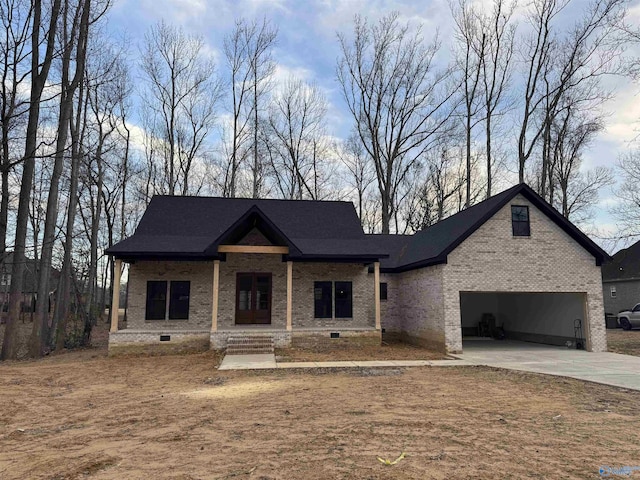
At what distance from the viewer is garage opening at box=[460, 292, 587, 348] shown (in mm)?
15836

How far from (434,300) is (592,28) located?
757 inches

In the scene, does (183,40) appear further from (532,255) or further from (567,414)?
(567,414)

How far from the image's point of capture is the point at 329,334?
49.9 feet

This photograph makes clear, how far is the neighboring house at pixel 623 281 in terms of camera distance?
92.9 feet

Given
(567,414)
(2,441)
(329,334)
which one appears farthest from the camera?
(329,334)

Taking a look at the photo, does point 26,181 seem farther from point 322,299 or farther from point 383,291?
point 383,291

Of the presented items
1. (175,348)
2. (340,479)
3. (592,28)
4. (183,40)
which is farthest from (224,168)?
(340,479)

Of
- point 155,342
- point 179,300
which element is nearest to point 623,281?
point 179,300

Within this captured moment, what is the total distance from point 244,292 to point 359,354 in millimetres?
5371

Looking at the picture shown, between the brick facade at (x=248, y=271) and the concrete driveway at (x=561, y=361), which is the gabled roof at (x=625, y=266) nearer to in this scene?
the concrete driveway at (x=561, y=361)

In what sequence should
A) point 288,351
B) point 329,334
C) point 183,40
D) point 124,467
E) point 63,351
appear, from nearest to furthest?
point 124,467 < point 288,351 < point 329,334 < point 63,351 < point 183,40

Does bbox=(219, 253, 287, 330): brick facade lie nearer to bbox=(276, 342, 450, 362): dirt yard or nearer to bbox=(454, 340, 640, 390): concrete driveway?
bbox=(276, 342, 450, 362): dirt yard

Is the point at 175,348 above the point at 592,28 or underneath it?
underneath

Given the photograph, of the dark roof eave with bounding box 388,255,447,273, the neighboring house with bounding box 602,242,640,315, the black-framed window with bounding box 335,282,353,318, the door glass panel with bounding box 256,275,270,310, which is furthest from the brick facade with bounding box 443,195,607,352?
the neighboring house with bounding box 602,242,640,315
